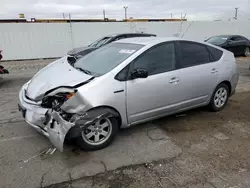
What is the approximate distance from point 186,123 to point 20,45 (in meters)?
12.8

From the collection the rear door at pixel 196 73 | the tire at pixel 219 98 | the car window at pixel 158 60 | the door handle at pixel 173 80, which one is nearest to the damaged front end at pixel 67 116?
the car window at pixel 158 60

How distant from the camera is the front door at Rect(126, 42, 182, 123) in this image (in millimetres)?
3516

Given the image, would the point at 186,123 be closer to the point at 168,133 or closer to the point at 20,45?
the point at 168,133

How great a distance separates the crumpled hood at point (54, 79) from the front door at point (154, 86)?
754 mm

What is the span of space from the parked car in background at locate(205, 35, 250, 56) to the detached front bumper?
42.9ft

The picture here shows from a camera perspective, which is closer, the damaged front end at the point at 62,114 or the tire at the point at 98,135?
the damaged front end at the point at 62,114

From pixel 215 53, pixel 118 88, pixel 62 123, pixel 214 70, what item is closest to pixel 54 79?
pixel 62 123

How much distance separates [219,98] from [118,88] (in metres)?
2.54

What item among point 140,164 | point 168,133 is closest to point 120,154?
point 140,164

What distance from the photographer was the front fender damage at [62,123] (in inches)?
116

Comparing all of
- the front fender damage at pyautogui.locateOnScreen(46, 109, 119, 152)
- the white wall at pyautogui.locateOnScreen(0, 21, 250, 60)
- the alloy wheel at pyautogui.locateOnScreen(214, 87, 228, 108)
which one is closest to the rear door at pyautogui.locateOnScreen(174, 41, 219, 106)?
the alloy wheel at pyautogui.locateOnScreen(214, 87, 228, 108)

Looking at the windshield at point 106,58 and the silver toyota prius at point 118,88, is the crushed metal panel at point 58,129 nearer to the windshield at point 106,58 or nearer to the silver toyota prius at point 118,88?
the silver toyota prius at point 118,88

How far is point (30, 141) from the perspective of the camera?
11.8ft

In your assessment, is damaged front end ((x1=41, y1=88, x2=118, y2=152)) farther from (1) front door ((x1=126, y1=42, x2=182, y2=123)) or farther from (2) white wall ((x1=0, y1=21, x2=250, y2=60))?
(2) white wall ((x1=0, y1=21, x2=250, y2=60))
